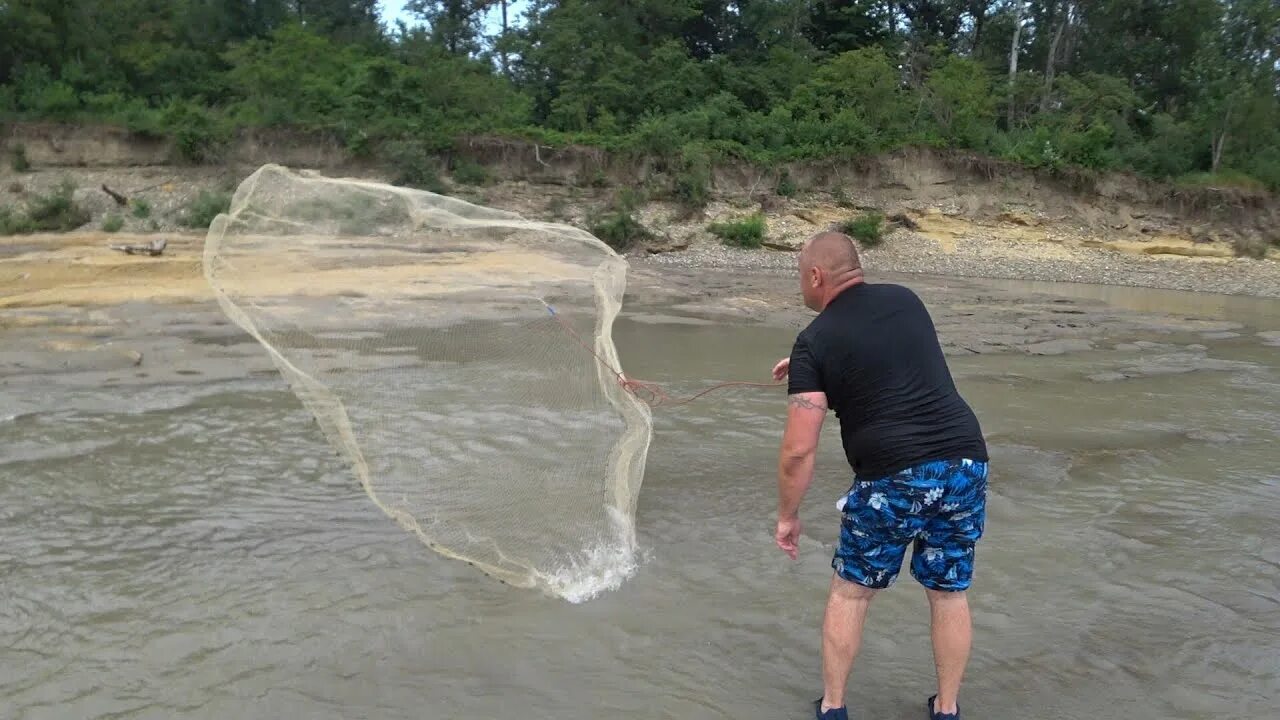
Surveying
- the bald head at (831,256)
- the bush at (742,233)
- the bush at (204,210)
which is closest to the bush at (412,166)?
the bush at (204,210)

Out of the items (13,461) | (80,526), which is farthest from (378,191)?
(13,461)

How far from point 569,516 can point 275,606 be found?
1.28 meters

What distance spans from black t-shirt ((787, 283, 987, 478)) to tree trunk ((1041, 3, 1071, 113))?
1208 inches

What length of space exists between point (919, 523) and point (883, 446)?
0.27 meters

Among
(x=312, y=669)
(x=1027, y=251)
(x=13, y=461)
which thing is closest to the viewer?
(x=312, y=669)

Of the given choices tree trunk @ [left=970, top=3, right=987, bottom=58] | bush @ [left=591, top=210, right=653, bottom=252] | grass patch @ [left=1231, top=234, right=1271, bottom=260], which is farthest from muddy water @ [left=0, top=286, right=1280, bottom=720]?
tree trunk @ [left=970, top=3, right=987, bottom=58]

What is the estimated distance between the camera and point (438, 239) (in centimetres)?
493

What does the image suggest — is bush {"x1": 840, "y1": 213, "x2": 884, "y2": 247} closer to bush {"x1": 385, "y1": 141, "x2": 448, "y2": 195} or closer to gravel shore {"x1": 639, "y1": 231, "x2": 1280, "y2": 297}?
gravel shore {"x1": 639, "y1": 231, "x2": 1280, "y2": 297}

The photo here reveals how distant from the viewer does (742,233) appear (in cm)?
2311

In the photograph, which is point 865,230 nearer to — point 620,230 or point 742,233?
point 742,233

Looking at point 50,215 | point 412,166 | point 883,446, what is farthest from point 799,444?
point 412,166

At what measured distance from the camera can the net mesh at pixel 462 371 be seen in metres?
4.00

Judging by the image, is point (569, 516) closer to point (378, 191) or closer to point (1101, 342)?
point (378, 191)

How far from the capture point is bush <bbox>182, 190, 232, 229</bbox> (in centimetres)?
2050
